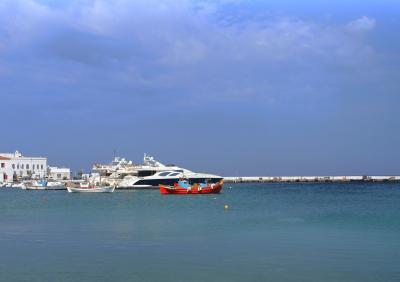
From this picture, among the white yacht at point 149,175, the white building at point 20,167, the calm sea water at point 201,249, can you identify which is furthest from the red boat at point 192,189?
the white building at point 20,167

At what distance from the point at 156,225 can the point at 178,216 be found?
252 inches

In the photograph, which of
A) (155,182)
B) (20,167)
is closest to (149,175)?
(155,182)

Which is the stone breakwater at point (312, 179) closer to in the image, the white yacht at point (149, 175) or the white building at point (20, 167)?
the white building at point (20, 167)

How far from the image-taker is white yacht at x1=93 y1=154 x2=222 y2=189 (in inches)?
3342

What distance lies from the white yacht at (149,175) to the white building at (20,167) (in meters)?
48.6

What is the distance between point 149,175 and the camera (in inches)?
3494

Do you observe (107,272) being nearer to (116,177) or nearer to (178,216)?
(178,216)

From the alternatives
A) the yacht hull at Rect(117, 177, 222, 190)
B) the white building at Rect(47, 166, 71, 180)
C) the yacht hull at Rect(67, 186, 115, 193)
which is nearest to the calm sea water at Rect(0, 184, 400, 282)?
the yacht hull at Rect(67, 186, 115, 193)

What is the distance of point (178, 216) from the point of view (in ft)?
119

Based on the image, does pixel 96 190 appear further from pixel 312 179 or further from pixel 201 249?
pixel 312 179

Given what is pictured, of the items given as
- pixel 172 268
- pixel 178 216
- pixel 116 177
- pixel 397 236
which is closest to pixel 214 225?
pixel 178 216

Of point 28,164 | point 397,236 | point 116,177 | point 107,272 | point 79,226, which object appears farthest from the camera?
point 28,164

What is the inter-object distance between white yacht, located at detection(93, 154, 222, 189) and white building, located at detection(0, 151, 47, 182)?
48.6 m

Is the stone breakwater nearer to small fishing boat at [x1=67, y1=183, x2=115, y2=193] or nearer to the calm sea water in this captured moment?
small fishing boat at [x1=67, y1=183, x2=115, y2=193]
